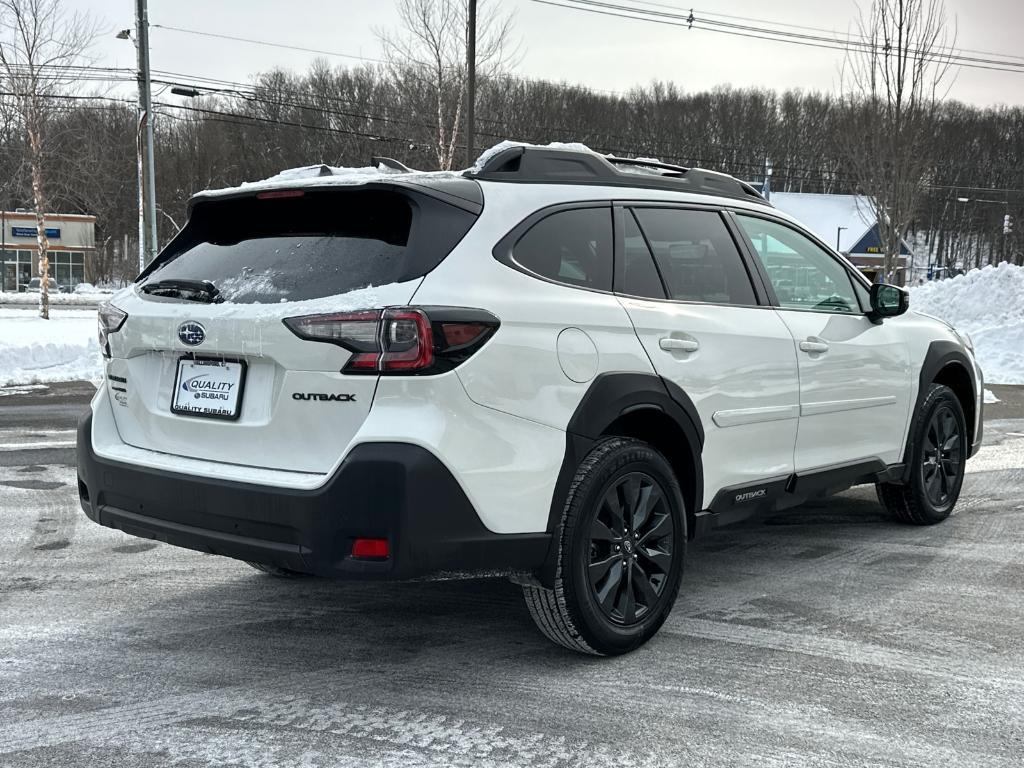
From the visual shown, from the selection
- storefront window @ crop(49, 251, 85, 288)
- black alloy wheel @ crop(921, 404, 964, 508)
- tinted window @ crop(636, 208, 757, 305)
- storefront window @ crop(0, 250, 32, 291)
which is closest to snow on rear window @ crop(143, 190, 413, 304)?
tinted window @ crop(636, 208, 757, 305)

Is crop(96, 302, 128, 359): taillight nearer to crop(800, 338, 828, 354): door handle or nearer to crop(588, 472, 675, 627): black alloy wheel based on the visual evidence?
crop(588, 472, 675, 627): black alloy wheel

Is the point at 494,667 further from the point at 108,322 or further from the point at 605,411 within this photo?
the point at 108,322

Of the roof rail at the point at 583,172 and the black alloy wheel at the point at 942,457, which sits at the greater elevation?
the roof rail at the point at 583,172

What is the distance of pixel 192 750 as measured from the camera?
2.90 m

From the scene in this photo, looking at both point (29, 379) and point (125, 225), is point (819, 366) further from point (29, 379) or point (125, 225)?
point (125, 225)

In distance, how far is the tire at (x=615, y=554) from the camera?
3.44 m

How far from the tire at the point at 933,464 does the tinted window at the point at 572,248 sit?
2.59 meters

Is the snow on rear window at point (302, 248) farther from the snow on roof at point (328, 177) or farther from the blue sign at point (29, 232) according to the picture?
the blue sign at point (29, 232)

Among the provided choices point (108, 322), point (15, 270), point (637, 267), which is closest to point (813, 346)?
point (637, 267)

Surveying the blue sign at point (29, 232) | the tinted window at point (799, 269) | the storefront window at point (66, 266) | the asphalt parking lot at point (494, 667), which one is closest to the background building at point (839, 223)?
the storefront window at point (66, 266)

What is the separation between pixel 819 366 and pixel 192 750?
3146 millimetres

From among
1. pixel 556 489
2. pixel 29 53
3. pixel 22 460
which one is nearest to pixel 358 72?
pixel 29 53

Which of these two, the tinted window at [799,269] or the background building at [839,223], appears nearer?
the tinted window at [799,269]

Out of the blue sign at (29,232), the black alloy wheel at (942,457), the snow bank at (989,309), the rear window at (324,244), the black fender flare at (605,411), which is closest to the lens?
the rear window at (324,244)
